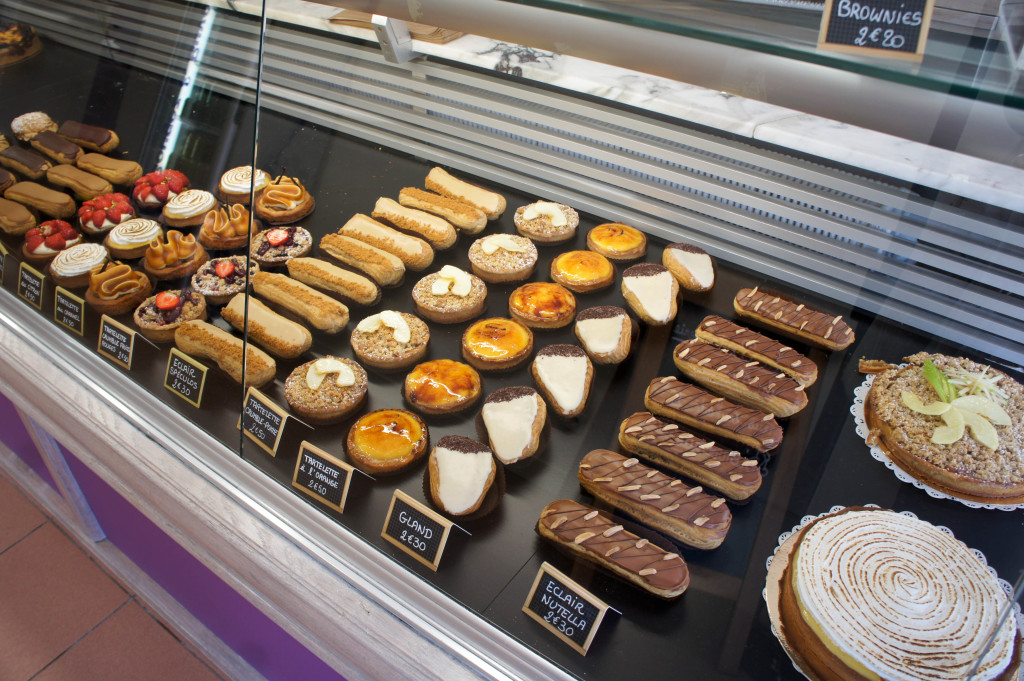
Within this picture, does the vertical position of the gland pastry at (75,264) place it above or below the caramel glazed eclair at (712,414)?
below

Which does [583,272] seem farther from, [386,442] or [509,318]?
[386,442]

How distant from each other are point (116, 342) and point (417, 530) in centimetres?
146

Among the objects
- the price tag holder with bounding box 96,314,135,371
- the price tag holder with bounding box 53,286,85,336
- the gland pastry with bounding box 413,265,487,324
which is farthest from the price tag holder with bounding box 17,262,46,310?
the gland pastry with bounding box 413,265,487,324

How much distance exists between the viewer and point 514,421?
2268 mm

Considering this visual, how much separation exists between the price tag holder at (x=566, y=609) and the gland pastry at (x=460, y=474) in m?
0.39

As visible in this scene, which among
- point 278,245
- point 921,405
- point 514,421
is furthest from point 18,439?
point 921,405

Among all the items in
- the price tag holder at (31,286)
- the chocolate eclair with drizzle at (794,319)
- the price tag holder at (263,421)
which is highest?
the chocolate eclair with drizzle at (794,319)

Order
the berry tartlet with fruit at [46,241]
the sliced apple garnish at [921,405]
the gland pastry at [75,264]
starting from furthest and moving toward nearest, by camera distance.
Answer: the berry tartlet with fruit at [46,241]
the gland pastry at [75,264]
the sliced apple garnish at [921,405]

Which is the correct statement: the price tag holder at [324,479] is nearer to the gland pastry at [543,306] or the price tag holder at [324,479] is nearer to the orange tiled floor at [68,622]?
the gland pastry at [543,306]

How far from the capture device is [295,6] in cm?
315

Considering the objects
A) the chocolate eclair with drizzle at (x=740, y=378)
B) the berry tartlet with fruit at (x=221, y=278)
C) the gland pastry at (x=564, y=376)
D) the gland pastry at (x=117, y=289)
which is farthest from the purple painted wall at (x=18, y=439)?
the chocolate eclair with drizzle at (x=740, y=378)

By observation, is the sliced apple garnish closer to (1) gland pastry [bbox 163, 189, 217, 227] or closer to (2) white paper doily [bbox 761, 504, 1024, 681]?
(2) white paper doily [bbox 761, 504, 1024, 681]

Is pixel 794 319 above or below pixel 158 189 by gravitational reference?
above

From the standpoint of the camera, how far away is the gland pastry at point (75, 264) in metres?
2.97
